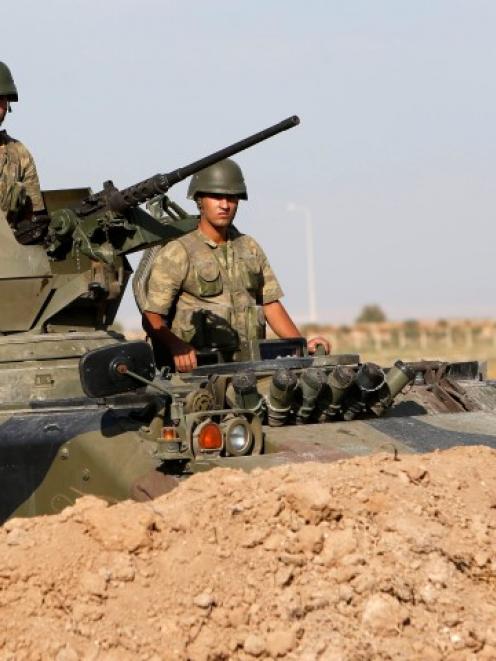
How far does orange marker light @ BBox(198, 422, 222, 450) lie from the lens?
8.51 meters

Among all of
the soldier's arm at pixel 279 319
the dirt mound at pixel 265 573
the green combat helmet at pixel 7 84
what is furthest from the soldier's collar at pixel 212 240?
the dirt mound at pixel 265 573

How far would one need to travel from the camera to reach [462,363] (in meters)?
11.5

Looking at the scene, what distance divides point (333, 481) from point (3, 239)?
360 cm

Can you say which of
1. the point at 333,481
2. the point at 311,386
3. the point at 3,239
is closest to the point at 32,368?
the point at 3,239

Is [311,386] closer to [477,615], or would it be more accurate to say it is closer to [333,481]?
[333,481]

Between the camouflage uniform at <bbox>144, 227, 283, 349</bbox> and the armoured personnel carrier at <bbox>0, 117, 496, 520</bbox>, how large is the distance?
217 millimetres

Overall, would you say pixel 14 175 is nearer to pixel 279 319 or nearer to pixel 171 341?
pixel 171 341

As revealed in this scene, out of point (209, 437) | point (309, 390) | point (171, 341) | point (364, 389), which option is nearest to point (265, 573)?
point (209, 437)

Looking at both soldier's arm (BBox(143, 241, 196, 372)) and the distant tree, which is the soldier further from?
the distant tree

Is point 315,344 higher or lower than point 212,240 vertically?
lower

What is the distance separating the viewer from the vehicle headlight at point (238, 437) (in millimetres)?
8648

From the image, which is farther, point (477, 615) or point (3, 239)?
point (3, 239)

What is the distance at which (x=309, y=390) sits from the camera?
9.24 meters

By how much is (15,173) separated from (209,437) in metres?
3.60
